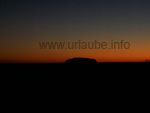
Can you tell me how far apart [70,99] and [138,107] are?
2452mm

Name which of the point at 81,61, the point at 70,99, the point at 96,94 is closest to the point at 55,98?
the point at 70,99

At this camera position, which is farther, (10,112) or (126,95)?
(126,95)

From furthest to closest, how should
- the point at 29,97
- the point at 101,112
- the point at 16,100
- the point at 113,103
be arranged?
the point at 29,97 < the point at 16,100 < the point at 113,103 < the point at 101,112

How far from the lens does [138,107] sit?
5.87 meters

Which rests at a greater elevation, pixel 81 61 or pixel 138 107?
pixel 81 61

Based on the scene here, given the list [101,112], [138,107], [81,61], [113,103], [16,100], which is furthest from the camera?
[81,61]

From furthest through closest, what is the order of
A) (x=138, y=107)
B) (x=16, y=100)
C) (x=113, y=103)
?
(x=16, y=100) → (x=113, y=103) → (x=138, y=107)

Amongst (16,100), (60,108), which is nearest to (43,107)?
(60,108)

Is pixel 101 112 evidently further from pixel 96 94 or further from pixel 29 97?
pixel 29 97

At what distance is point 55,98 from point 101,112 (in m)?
2.33

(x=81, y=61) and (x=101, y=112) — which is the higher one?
(x=81, y=61)

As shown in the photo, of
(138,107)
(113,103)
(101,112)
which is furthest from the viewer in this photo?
(113,103)

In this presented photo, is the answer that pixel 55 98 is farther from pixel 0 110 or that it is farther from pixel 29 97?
pixel 0 110

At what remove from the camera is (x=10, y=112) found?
5.53 meters
